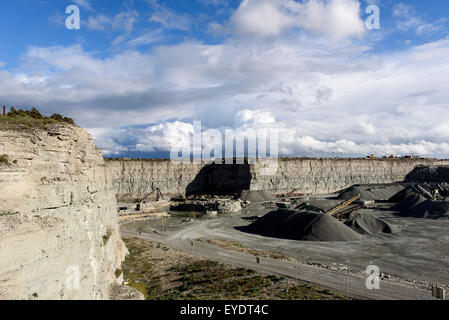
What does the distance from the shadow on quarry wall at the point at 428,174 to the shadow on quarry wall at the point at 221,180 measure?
6557 centimetres

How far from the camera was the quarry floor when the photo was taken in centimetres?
2334

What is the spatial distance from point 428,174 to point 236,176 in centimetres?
6966

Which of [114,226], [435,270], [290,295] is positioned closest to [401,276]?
[435,270]

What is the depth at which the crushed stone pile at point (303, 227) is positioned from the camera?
32.2 metres

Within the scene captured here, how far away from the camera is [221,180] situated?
8269cm

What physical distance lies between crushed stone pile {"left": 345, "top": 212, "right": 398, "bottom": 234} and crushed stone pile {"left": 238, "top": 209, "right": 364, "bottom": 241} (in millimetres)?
2179

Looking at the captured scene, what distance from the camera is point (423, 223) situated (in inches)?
1612

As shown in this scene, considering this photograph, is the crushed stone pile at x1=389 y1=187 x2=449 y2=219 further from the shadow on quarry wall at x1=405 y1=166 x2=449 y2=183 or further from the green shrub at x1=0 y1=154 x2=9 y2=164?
the shadow on quarry wall at x1=405 y1=166 x2=449 y2=183

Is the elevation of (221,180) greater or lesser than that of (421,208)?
greater
